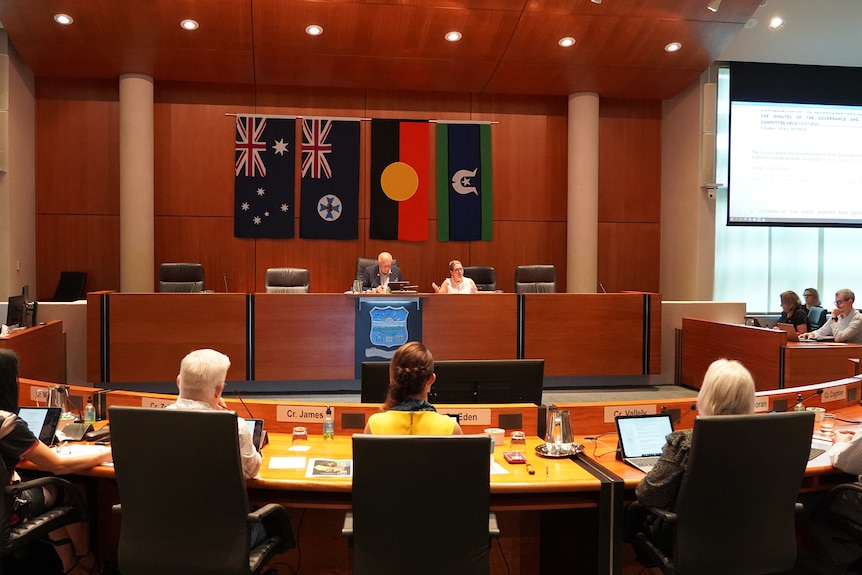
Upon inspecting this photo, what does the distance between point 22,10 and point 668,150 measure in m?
7.48

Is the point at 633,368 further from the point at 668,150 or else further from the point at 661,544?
the point at 661,544

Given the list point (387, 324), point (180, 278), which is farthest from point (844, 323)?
point (180, 278)

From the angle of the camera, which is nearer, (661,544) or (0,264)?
(661,544)

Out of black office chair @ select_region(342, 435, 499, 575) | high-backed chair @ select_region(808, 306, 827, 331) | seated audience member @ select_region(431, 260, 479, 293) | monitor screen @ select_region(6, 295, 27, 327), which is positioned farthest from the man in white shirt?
high-backed chair @ select_region(808, 306, 827, 331)

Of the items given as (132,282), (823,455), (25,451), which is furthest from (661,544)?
(132,282)

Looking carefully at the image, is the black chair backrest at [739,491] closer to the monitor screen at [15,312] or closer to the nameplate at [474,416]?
the nameplate at [474,416]

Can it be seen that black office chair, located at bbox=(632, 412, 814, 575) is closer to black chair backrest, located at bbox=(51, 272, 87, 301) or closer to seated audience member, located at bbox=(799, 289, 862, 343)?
seated audience member, located at bbox=(799, 289, 862, 343)

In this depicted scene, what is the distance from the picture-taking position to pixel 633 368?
24.4ft

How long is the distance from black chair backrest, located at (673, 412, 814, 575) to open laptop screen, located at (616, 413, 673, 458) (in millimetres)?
542

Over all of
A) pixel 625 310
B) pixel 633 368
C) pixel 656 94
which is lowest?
pixel 633 368

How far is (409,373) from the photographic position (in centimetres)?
247

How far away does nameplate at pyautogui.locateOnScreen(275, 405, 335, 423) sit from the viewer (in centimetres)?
312

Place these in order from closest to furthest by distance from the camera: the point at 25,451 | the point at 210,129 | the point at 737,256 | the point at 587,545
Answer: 1. the point at 25,451
2. the point at 587,545
3. the point at 210,129
4. the point at 737,256

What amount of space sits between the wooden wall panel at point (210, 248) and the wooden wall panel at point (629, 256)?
454 cm
